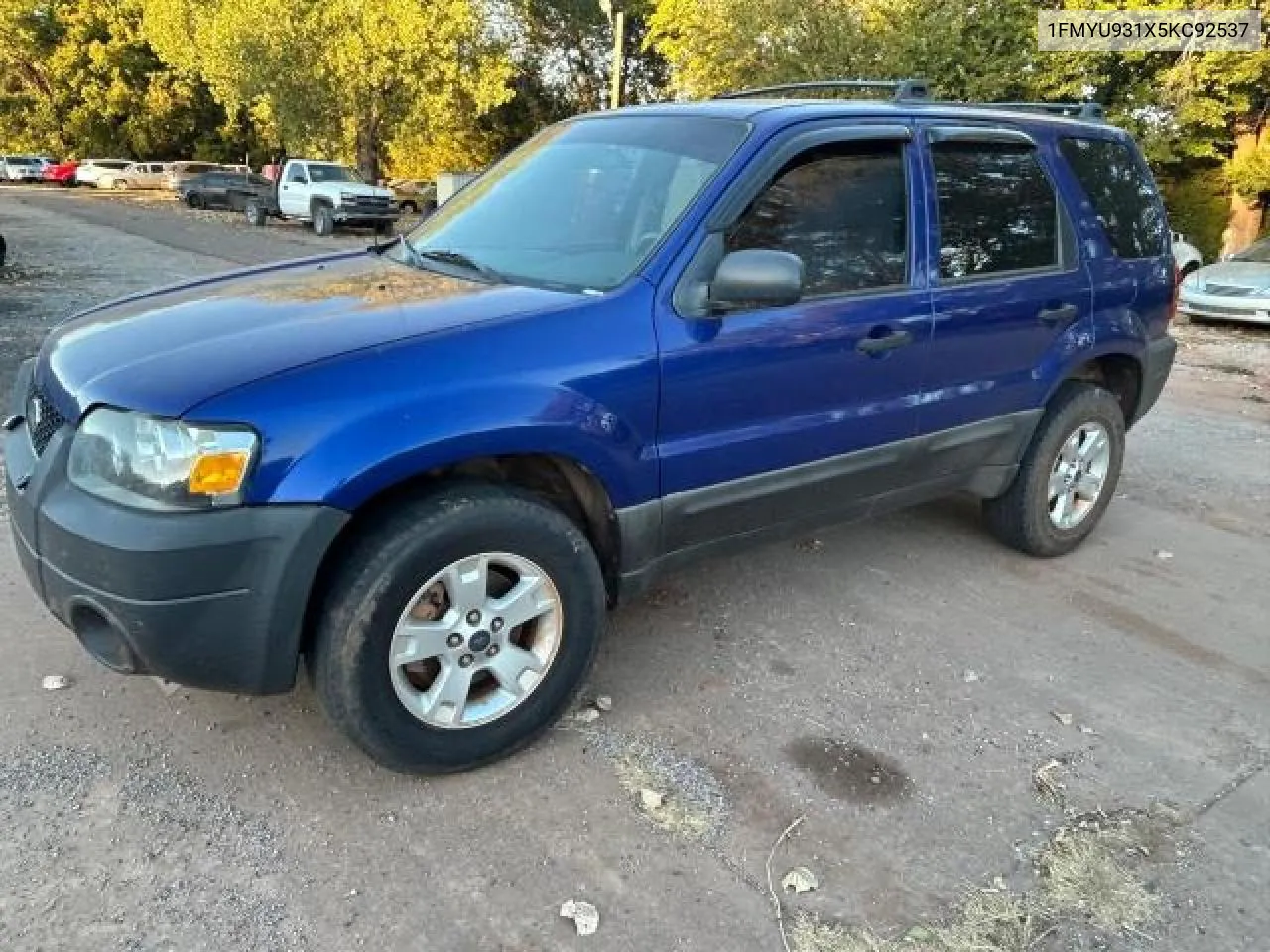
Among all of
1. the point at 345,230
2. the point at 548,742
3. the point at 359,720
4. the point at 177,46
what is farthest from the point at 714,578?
the point at 177,46

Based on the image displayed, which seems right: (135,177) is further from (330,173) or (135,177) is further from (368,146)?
(330,173)

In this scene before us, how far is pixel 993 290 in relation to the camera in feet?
12.5

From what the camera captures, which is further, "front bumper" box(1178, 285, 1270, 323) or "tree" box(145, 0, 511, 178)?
"tree" box(145, 0, 511, 178)

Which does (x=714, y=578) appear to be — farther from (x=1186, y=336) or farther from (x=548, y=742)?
(x=1186, y=336)

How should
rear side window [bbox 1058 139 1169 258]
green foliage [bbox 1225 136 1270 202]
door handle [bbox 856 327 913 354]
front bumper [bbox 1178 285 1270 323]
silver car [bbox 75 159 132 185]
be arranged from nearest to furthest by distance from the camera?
door handle [bbox 856 327 913 354], rear side window [bbox 1058 139 1169 258], front bumper [bbox 1178 285 1270 323], green foliage [bbox 1225 136 1270 202], silver car [bbox 75 159 132 185]

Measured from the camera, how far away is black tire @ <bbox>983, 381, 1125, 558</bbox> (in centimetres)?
432

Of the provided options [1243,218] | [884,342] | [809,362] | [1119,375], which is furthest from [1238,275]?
[809,362]

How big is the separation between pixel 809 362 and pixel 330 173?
79.7ft

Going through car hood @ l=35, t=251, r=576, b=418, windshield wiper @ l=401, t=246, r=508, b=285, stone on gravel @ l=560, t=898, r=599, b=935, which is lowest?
stone on gravel @ l=560, t=898, r=599, b=935

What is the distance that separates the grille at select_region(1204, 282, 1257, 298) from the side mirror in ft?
37.5

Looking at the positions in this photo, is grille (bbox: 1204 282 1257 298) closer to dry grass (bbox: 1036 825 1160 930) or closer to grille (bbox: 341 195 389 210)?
dry grass (bbox: 1036 825 1160 930)

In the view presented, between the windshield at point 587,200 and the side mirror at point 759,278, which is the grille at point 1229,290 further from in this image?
the side mirror at point 759,278

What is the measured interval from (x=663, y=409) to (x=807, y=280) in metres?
0.75

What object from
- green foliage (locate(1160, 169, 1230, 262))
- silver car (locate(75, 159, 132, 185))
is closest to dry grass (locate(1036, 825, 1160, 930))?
green foliage (locate(1160, 169, 1230, 262))
